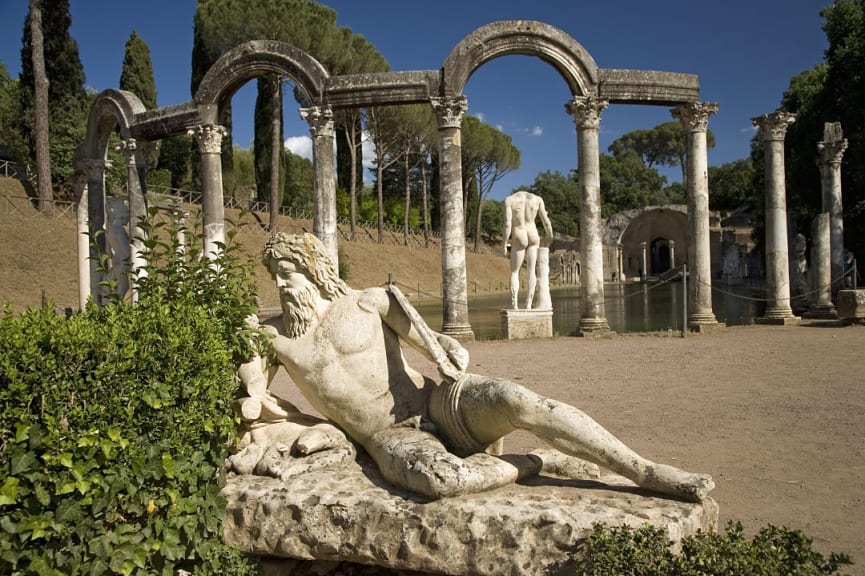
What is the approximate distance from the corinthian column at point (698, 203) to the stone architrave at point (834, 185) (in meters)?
4.83

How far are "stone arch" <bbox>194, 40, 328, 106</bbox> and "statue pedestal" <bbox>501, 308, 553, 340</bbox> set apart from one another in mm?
5870

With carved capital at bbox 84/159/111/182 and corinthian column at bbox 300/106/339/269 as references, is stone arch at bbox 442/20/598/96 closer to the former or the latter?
corinthian column at bbox 300/106/339/269

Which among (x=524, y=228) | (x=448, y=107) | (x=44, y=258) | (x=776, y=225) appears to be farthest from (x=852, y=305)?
(x=44, y=258)

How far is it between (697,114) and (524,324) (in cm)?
581

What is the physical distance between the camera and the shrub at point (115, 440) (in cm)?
237

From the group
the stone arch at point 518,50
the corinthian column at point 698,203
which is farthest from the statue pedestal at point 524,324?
the stone arch at point 518,50

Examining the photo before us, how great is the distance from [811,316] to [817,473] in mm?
12411

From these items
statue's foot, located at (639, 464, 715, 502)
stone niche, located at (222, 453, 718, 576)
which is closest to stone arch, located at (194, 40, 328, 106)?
stone niche, located at (222, 453, 718, 576)

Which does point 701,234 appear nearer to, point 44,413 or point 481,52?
point 481,52

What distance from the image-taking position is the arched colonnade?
12938mm

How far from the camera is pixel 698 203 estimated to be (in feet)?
44.8

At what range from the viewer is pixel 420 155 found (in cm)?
4288

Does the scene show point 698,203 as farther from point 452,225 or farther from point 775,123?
point 452,225

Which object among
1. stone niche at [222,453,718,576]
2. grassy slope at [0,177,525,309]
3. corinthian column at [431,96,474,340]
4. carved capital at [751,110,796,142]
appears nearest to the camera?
stone niche at [222,453,718,576]
